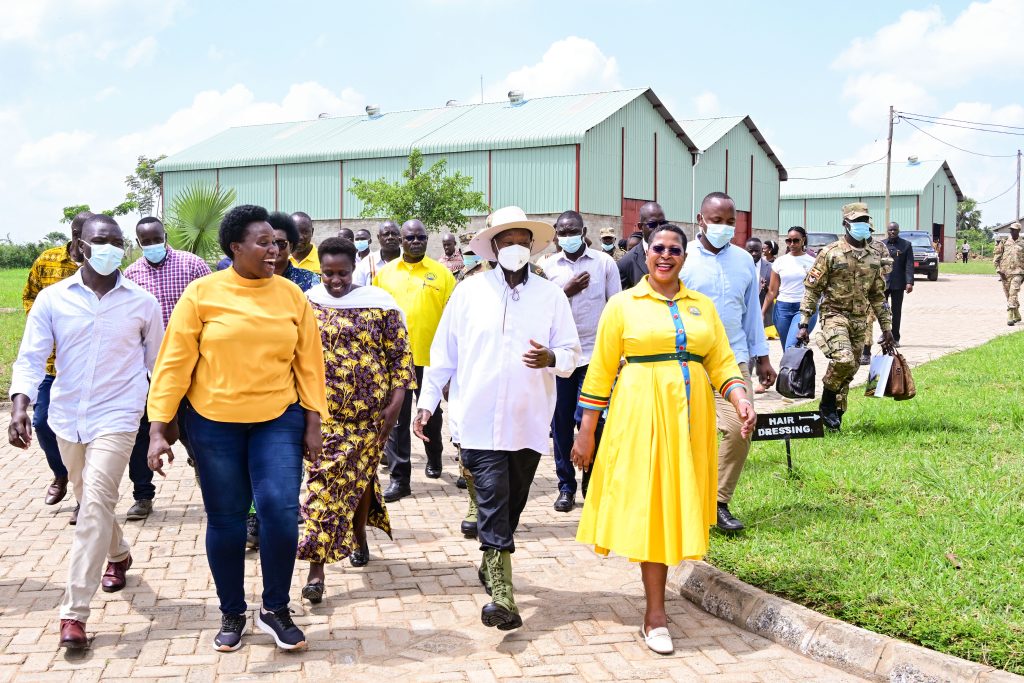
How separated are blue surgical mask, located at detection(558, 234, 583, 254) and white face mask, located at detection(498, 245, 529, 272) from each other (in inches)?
101

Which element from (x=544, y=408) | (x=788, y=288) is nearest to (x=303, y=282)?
(x=544, y=408)

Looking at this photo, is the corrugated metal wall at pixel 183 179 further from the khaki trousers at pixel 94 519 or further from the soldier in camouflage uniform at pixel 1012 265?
the khaki trousers at pixel 94 519

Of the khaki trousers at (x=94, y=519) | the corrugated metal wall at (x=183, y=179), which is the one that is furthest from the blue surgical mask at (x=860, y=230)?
the corrugated metal wall at (x=183, y=179)

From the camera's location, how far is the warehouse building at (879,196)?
2344 inches

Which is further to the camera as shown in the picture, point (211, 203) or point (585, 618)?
point (211, 203)

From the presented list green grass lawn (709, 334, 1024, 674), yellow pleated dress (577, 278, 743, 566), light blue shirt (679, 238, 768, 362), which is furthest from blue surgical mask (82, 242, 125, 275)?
green grass lawn (709, 334, 1024, 674)

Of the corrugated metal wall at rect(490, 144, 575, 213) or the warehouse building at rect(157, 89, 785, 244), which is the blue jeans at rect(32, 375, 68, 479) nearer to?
the corrugated metal wall at rect(490, 144, 575, 213)

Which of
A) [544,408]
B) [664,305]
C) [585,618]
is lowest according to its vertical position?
[585,618]

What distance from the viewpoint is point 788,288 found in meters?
13.4

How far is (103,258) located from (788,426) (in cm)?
448

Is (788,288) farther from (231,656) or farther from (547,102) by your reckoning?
(547,102)

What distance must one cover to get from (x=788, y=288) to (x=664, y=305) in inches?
348

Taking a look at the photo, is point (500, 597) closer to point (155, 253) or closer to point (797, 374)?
point (155, 253)

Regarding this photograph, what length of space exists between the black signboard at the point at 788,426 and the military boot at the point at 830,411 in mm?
2333
